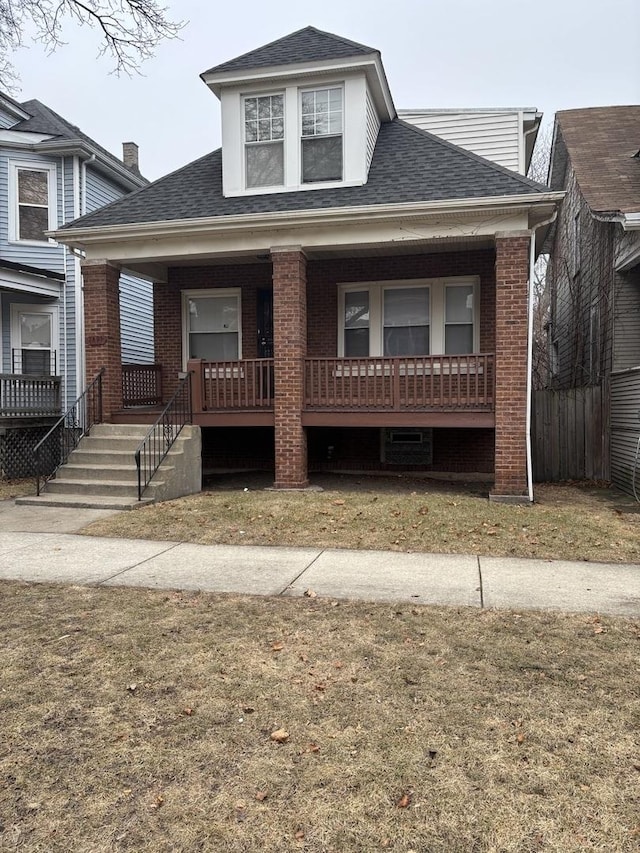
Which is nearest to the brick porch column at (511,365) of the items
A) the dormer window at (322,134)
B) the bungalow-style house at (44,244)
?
the dormer window at (322,134)

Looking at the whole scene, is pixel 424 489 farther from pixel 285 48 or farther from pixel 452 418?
pixel 285 48

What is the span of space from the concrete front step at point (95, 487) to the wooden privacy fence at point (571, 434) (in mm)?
7901

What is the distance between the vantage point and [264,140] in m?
11.1

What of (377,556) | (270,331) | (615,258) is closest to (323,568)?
(377,556)

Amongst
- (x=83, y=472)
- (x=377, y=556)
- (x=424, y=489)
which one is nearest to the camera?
(x=377, y=556)

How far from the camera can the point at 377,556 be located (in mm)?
6289

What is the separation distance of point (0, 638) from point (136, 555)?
227 centimetres

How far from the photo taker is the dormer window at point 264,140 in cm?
1107

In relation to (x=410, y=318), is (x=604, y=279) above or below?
above

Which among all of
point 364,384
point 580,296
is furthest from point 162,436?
point 580,296

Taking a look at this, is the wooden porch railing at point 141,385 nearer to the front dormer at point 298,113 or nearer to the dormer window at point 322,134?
the front dormer at point 298,113

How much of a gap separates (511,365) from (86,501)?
6425 millimetres

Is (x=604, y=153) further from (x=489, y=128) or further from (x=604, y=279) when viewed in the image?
(x=604, y=279)

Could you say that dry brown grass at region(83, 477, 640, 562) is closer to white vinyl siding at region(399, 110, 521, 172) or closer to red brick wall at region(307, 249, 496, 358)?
red brick wall at region(307, 249, 496, 358)
